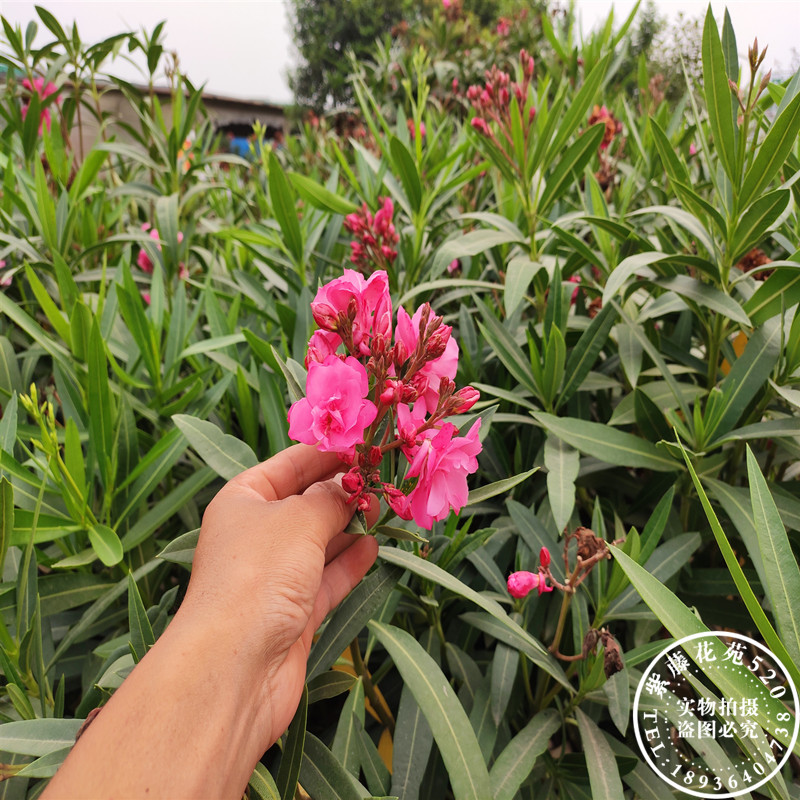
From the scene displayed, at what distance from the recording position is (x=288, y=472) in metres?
0.81

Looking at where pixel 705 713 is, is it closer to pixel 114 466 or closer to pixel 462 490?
pixel 462 490

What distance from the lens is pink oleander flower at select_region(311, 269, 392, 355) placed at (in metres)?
0.72

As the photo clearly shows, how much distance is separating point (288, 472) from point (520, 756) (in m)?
0.57

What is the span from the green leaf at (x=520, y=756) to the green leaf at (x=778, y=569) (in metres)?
0.41

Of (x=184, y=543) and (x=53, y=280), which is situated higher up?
(x=53, y=280)

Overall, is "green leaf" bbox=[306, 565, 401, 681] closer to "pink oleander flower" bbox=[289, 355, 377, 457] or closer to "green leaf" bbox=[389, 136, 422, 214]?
"pink oleander flower" bbox=[289, 355, 377, 457]

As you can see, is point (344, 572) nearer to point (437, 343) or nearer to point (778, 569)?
point (437, 343)

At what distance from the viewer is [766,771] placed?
762 mm

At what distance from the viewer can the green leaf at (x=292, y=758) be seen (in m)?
0.72

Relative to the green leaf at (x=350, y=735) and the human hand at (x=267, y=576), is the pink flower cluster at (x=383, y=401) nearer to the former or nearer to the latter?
the human hand at (x=267, y=576)

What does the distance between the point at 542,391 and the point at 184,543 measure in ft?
2.43

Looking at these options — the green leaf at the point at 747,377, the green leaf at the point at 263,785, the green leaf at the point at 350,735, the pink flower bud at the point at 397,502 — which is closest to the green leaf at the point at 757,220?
the green leaf at the point at 747,377

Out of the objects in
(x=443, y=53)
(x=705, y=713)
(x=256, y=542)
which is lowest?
(x=705, y=713)

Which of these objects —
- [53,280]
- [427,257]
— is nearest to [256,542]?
[427,257]
